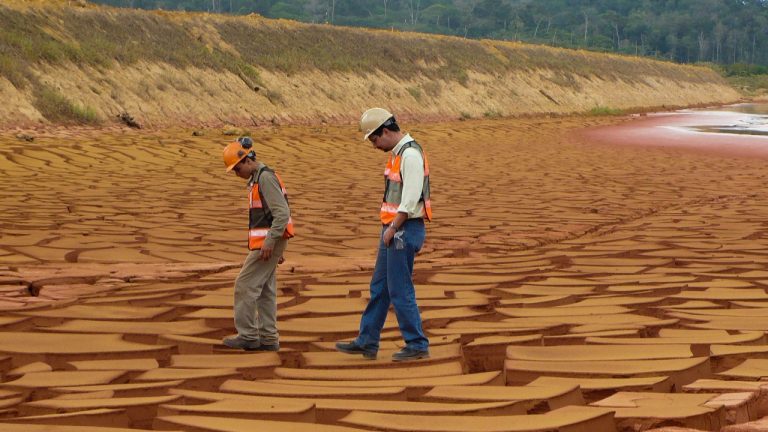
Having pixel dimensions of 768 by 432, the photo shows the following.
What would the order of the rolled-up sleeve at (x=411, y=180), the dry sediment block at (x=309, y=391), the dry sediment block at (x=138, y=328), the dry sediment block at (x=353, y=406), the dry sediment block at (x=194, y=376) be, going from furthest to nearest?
the dry sediment block at (x=138, y=328), the rolled-up sleeve at (x=411, y=180), the dry sediment block at (x=194, y=376), the dry sediment block at (x=309, y=391), the dry sediment block at (x=353, y=406)

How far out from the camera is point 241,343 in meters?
5.00

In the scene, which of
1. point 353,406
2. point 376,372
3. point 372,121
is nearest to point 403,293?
point 376,372

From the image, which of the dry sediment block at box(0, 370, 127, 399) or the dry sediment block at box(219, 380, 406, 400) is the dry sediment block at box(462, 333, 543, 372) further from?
the dry sediment block at box(0, 370, 127, 399)

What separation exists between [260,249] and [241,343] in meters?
0.42

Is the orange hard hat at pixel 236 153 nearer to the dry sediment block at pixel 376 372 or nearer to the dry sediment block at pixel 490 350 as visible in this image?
the dry sediment block at pixel 376 372

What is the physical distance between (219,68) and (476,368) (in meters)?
23.1

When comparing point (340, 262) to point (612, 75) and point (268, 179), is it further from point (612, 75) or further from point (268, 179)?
point (612, 75)

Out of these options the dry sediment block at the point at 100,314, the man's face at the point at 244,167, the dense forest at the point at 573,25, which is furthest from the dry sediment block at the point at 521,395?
the dense forest at the point at 573,25

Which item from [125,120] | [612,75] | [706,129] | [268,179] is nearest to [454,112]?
[706,129]

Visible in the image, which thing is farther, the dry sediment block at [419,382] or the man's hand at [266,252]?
the man's hand at [266,252]

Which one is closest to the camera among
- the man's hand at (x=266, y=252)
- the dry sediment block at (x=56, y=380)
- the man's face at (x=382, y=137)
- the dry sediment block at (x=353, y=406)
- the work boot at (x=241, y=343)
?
the dry sediment block at (x=353, y=406)

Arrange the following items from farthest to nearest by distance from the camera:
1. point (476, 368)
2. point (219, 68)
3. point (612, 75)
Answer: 1. point (612, 75)
2. point (219, 68)
3. point (476, 368)

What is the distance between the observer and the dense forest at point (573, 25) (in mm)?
98312

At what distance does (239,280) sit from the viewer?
512 cm
